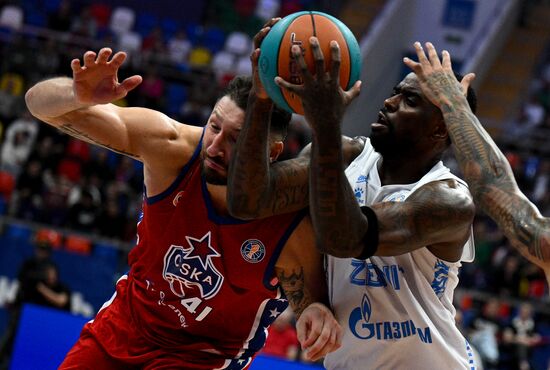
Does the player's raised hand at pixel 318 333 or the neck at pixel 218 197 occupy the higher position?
the neck at pixel 218 197

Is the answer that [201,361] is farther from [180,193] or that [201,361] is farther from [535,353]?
[535,353]

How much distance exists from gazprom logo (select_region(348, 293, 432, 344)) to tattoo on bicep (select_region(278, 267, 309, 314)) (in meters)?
0.25

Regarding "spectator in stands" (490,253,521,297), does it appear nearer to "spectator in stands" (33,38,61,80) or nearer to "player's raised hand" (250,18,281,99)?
"spectator in stands" (33,38,61,80)

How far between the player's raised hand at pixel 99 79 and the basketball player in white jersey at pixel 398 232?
2.03 ft

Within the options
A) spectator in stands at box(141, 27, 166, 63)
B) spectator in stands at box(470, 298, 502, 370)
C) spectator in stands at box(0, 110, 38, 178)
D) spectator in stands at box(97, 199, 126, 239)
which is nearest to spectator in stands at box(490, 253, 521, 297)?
spectator in stands at box(470, 298, 502, 370)

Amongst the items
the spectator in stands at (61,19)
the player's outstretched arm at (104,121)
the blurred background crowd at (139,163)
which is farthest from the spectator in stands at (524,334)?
the spectator in stands at (61,19)

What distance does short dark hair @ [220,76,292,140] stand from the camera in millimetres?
4066

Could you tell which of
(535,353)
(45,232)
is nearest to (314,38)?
(45,232)

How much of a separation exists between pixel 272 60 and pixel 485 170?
34.8 inches

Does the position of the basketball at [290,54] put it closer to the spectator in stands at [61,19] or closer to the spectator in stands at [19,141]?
the spectator in stands at [19,141]

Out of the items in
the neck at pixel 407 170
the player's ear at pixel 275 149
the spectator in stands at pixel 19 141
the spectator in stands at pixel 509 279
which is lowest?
the spectator in stands at pixel 509 279

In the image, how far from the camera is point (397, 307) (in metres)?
4.02

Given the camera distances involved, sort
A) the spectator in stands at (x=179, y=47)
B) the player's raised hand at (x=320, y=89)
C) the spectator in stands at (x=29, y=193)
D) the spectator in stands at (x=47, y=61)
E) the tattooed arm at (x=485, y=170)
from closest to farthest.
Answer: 1. the tattooed arm at (x=485, y=170)
2. the player's raised hand at (x=320, y=89)
3. the spectator in stands at (x=29, y=193)
4. the spectator in stands at (x=47, y=61)
5. the spectator in stands at (x=179, y=47)

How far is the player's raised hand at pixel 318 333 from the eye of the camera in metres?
3.87
